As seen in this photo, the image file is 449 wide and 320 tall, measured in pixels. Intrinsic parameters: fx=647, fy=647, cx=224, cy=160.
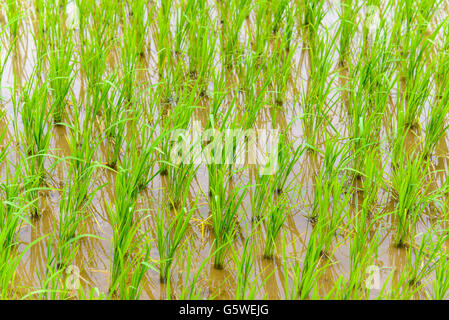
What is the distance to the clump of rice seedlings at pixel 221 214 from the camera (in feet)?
6.95

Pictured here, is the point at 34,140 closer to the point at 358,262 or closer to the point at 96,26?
the point at 96,26

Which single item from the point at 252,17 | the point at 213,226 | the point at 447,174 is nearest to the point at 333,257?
the point at 213,226

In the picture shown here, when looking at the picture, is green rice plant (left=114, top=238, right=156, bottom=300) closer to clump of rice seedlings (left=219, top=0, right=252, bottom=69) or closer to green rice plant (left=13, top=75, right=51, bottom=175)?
green rice plant (left=13, top=75, right=51, bottom=175)

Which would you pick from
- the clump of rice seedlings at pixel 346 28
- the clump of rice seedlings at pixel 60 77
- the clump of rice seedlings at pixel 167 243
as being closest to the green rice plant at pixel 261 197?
the clump of rice seedlings at pixel 167 243

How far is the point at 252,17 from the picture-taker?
346 cm

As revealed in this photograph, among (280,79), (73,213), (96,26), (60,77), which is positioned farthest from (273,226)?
(96,26)

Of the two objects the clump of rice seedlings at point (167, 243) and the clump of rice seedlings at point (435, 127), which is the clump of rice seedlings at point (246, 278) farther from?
the clump of rice seedlings at point (435, 127)

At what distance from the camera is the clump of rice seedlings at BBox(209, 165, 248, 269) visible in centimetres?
212

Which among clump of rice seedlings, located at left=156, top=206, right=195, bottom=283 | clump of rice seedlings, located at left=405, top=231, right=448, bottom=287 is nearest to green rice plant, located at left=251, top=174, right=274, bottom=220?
clump of rice seedlings, located at left=156, top=206, right=195, bottom=283

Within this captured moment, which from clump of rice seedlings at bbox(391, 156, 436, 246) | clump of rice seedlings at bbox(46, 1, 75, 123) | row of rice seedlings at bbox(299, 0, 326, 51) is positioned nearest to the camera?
clump of rice seedlings at bbox(391, 156, 436, 246)

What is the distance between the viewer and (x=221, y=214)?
7.18 ft

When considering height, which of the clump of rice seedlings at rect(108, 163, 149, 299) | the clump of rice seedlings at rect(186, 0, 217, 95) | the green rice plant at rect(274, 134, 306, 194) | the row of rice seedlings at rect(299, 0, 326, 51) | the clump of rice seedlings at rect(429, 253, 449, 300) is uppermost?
the row of rice seedlings at rect(299, 0, 326, 51)
